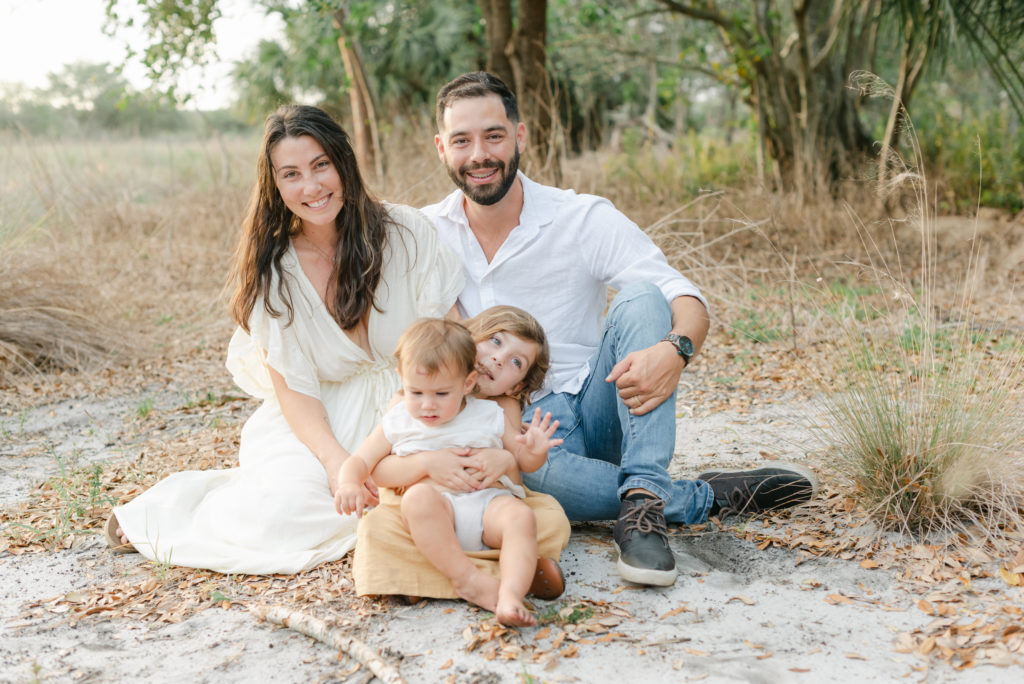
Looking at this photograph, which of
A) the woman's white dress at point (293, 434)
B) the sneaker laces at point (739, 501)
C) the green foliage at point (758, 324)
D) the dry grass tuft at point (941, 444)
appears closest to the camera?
the dry grass tuft at point (941, 444)

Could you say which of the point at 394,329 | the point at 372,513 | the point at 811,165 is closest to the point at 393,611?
the point at 372,513

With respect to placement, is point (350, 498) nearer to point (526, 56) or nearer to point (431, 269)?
point (431, 269)

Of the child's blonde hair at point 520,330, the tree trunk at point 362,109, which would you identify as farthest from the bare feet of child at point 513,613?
the tree trunk at point 362,109

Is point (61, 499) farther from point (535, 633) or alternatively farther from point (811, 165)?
point (811, 165)

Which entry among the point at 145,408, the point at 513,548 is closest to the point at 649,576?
the point at 513,548

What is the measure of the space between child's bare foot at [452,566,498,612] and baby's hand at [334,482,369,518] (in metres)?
0.34

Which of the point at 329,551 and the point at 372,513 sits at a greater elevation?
the point at 372,513

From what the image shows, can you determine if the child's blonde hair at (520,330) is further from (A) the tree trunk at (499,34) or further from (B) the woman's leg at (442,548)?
(A) the tree trunk at (499,34)

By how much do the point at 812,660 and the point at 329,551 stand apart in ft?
4.80

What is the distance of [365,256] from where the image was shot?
9.53 feet

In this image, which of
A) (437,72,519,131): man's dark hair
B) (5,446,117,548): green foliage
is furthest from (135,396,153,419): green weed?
(437,72,519,131): man's dark hair

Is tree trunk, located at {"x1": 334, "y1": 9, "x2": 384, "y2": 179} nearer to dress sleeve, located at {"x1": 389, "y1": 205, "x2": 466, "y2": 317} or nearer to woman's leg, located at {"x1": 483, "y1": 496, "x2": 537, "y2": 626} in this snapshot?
dress sleeve, located at {"x1": 389, "y1": 205, "x2": 466, "y2": 317}

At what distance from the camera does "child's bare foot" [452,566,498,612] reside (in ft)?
7.27

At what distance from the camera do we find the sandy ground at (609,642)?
1958 millimetres
